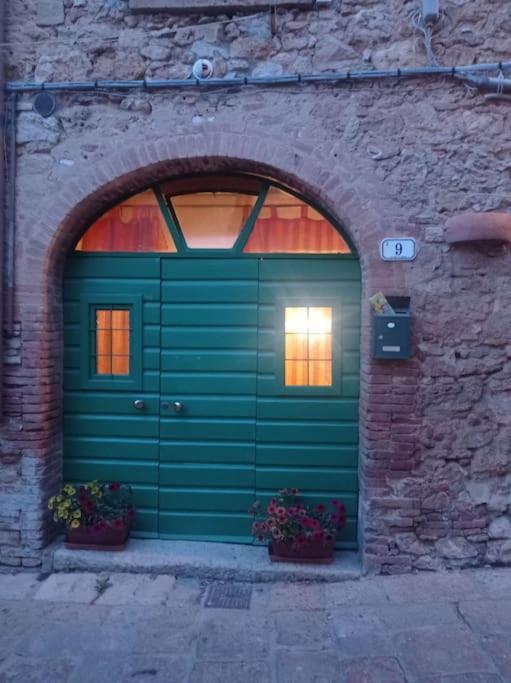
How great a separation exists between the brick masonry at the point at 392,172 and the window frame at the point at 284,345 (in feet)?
0.83

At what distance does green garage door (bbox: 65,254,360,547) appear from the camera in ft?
14.7

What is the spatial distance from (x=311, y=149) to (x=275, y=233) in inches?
27.5

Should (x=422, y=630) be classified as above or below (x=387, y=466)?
below

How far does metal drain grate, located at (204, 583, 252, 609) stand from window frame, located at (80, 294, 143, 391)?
1.60 m

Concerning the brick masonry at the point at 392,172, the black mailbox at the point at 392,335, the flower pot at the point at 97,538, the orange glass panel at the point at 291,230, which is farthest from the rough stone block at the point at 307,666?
the orange glass panel at the point at 291,230

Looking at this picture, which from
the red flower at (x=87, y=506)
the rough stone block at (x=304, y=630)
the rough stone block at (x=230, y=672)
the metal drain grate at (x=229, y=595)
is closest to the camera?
the rough stone block at (x=230, y=672)

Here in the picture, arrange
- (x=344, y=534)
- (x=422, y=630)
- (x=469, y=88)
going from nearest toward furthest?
(x=422, y=630) < (x=469, y=88) < (x=344, y=534)

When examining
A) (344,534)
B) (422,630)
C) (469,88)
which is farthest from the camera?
(344,534)

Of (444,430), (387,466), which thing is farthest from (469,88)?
(387,466)

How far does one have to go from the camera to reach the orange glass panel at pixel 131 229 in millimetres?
4621

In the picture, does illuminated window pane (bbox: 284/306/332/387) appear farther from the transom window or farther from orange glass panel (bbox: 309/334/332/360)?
the transom window

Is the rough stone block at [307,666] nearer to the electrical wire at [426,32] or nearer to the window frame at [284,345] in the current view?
the window frame at [284,345]

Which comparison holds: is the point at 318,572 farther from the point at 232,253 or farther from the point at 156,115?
the point at 156,115

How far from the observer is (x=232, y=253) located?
4.53 m
